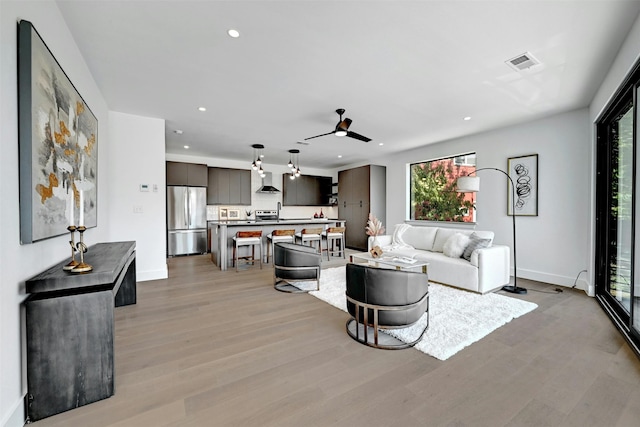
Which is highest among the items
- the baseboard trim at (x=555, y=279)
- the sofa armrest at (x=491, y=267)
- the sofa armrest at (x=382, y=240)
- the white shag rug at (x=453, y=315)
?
the sofa armrest at (x=382, y=240)

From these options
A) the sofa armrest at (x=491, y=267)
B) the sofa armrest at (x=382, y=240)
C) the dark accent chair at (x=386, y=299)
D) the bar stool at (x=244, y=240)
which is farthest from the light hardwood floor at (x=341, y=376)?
the sofa armrest at (x=382, y=240)

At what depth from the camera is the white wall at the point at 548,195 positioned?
13.5ft

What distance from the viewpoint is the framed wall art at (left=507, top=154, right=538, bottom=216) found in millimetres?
4586

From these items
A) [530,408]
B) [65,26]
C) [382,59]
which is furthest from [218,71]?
[530,408]

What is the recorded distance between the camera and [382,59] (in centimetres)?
275

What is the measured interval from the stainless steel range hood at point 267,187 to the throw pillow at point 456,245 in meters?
5.40

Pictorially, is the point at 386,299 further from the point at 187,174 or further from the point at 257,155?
the point at 187,174

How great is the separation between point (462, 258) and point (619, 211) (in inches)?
71.5

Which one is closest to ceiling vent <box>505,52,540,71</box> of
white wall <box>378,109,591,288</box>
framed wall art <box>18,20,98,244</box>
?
white wall <box>378,109,591,288</box>

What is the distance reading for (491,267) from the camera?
3.89m

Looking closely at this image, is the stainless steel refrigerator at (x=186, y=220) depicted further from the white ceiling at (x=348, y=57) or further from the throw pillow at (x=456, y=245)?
the throw pillow at (x=456, y=245)

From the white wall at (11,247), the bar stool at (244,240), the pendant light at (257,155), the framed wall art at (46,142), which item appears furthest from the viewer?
the pendant light at (257,155)

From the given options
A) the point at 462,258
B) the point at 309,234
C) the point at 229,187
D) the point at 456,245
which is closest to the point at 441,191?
the point at 456,245

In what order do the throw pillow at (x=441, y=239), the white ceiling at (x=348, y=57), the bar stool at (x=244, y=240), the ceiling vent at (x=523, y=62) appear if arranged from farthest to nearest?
the bar stool at (x=244, y=240), the throw pillow at (x=441, y=239), the ceiling vent at (x=523, y=62), the white ceiling at (x=348, y=57)
